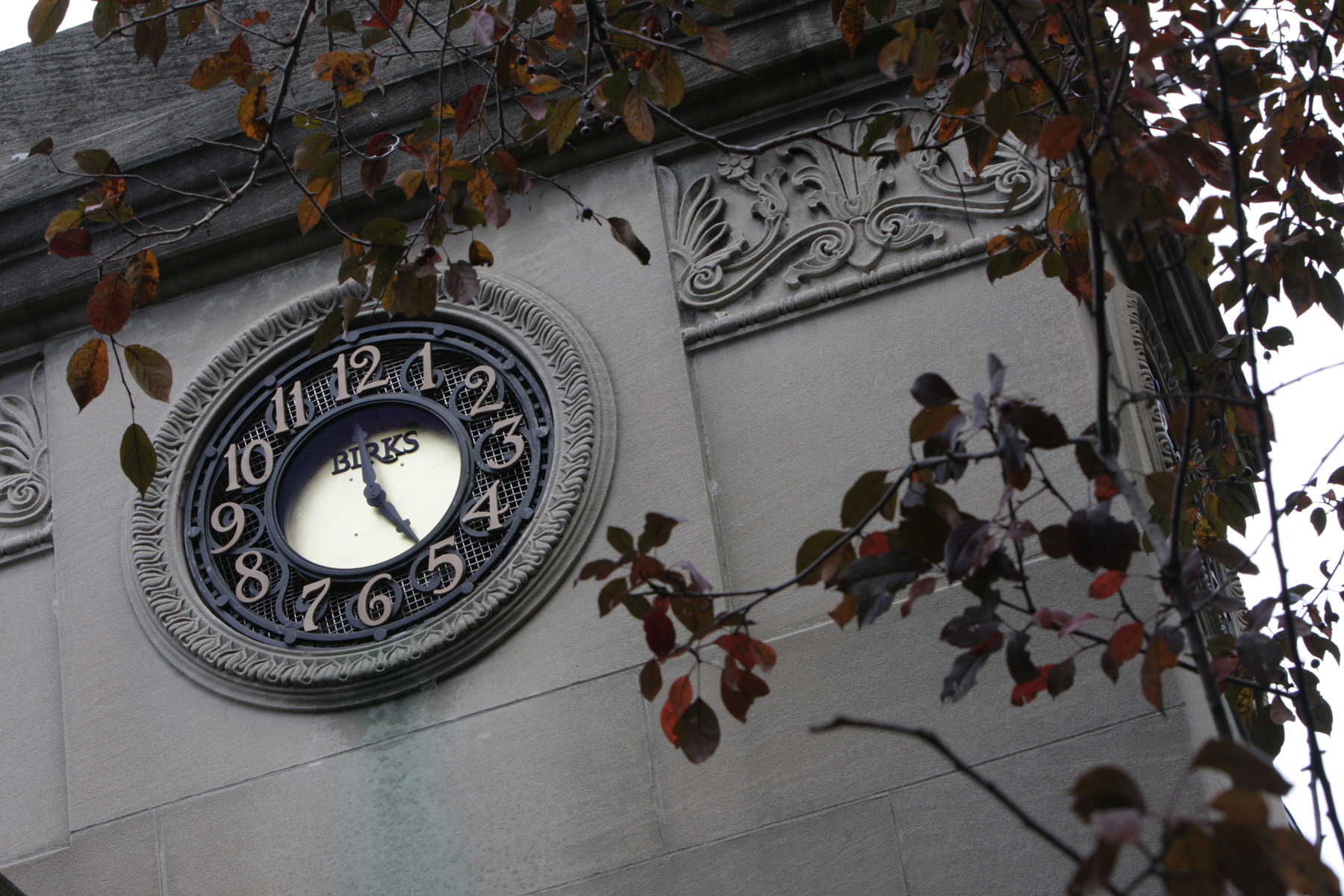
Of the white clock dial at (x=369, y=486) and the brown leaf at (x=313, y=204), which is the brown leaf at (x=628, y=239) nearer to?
the brown leaf at (x=313, y=204)

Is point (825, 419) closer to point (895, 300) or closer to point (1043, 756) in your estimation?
point (895, 300)

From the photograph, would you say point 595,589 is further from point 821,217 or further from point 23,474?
point 23,474

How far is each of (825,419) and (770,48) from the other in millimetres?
2006

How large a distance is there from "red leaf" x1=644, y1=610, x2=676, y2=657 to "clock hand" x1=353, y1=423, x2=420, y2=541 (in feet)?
8.56

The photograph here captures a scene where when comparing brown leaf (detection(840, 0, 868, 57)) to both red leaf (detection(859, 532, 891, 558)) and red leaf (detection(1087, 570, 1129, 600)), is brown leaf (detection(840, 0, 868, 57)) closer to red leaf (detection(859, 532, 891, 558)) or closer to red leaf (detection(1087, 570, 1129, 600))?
red leaf (detection(859, 532, 891, 558))

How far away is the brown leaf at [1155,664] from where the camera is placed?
4465mm

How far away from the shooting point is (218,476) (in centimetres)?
795

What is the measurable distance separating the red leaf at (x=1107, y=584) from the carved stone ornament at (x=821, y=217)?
2.77m

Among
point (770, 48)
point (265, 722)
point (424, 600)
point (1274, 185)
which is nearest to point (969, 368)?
point (1274, 185)

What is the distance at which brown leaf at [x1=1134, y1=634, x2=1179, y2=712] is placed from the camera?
4465mm

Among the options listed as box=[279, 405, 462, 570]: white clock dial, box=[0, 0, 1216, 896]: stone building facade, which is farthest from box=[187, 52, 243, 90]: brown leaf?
box=[279, 405, 462, 570]: white clock dial

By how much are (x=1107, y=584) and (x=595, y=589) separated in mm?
2674

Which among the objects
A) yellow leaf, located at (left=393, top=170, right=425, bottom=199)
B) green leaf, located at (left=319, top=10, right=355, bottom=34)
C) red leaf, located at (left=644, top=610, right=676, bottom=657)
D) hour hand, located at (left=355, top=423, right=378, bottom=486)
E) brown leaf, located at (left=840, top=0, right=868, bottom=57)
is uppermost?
green leaf, located at (left=319, top=10, right=355, bottom=34)

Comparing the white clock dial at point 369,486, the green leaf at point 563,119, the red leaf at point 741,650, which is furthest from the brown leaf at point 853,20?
the white clock dial at point 369,486
